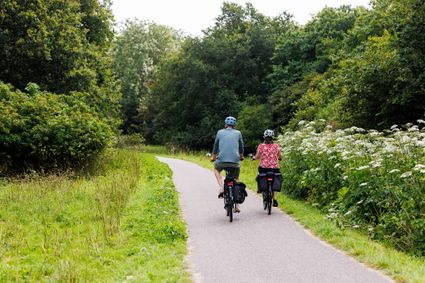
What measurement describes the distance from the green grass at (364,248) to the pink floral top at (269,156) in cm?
127

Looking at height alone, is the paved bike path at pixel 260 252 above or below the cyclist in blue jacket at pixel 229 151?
below

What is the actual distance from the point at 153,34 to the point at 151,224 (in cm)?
6443

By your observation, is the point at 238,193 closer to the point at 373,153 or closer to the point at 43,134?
the point at 373,153

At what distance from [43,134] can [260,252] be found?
1545 cm

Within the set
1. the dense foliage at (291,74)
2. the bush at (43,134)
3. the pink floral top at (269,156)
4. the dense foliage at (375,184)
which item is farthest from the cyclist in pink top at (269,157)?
the bush at (43,134)

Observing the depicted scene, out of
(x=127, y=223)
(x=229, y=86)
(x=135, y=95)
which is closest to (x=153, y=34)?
(x=135, y=95)

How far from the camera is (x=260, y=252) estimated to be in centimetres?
814

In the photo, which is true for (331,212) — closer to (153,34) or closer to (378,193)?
(378,193)

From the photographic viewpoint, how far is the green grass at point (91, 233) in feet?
23.8

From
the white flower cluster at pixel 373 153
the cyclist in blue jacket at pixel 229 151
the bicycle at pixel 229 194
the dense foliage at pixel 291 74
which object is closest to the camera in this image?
the white flower cluster at pixel 373 153

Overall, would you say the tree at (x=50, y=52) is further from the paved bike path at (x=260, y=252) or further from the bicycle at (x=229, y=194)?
the bicycle at (x=229, y=194)

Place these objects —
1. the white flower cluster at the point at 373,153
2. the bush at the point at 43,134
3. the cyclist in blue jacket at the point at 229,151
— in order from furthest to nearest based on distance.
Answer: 1. the bush at the point at 43,134
2. the cyclist in blue jacket at the point at 229,151
3. the white flower cluster at the point at 373,153

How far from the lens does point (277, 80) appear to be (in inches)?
1809

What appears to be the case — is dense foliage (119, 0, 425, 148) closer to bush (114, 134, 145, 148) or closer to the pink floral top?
the pink floral top
